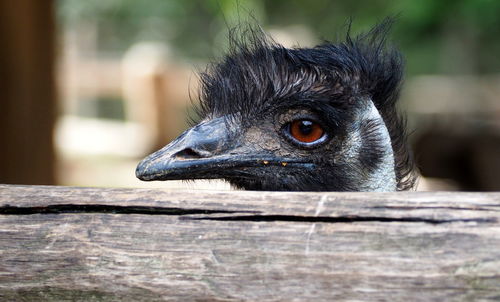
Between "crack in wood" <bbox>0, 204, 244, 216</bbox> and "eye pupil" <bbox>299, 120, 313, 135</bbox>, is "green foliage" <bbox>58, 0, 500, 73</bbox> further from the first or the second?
"crack in wood" <bbox>0, 204, 244, 216</bbox>

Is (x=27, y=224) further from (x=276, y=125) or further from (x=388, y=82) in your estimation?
(x=388, y=82)

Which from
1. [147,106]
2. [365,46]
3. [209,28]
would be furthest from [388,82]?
[209,28]

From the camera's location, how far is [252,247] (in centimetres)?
143

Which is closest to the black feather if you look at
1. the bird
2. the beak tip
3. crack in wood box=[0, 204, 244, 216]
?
the bird

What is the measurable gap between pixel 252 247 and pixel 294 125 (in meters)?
1.06

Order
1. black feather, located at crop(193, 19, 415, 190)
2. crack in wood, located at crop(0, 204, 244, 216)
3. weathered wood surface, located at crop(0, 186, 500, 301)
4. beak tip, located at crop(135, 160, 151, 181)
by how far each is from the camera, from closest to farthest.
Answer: weathered wood surface, located at crop(0, 186, 500, 301), crack in wood, located at crop(0, 204, 244, 216), beak tip, located at crop(135, 160, 151, 181), black feather, located at crop(193, 19, 415, 190)

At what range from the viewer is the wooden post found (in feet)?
20.9

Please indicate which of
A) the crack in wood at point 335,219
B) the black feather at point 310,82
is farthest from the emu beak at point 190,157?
the crack in wood at point 335,219

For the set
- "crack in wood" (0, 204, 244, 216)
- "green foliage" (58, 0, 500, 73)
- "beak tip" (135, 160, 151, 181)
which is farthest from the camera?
"green foliage" (58, 0, 500, 73)

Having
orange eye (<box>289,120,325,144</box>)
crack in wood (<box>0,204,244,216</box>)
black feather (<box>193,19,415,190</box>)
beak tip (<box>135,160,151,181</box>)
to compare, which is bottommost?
crack in wood (<box>0,204,244,216</box>)

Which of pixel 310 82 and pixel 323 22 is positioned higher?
pixel 323 22

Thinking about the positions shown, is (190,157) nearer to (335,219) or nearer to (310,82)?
(310,82)

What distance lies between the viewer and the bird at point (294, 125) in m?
2.37

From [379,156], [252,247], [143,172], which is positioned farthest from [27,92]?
[252,247]
